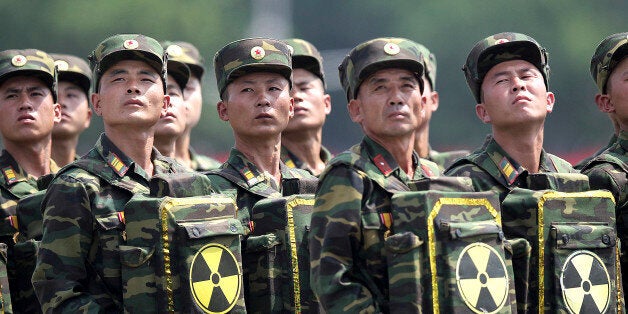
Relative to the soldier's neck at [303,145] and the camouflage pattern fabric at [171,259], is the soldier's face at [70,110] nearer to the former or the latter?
the soldier's neck at [303,145]

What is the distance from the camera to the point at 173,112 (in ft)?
32.5

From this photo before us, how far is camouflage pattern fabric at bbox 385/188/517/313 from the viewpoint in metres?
6.64

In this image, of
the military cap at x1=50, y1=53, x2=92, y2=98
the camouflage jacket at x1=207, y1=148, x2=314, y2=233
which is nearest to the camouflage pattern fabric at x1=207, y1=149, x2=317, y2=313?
the camouflage jacket at x1=207, y1=148, x2=314, y2=233

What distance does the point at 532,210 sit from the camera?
7.47 metres

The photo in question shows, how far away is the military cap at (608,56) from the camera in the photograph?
8.76 m

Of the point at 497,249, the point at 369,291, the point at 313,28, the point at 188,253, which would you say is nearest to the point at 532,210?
the point at 497,249

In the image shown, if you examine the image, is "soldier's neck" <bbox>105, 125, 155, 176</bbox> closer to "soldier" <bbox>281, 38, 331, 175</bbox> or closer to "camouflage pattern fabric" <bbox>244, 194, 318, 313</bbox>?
"camouflage pattern fabric" <bbox>244, 194, 318, 313</bbox>

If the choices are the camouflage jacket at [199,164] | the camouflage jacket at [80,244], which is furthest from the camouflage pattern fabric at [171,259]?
the camouflage jacket at [199,164]

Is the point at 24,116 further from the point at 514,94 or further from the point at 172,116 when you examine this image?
the point at 514,94

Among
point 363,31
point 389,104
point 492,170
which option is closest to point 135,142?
point 389,104

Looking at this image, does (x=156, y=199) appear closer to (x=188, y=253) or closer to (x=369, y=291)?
(x=188, y=253)

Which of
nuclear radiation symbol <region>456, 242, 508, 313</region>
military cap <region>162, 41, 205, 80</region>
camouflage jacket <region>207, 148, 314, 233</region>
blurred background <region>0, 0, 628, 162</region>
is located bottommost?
nuclear radiation symbol <region>456, 242, 508, 313</region>

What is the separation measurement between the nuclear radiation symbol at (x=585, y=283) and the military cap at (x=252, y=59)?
212cm

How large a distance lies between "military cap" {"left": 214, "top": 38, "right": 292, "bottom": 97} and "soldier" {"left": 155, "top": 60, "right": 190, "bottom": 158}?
1370 mm
